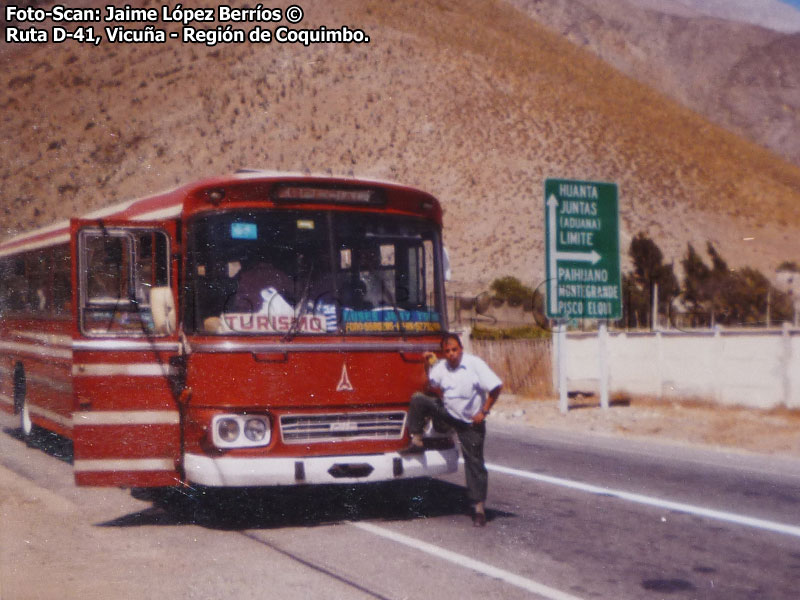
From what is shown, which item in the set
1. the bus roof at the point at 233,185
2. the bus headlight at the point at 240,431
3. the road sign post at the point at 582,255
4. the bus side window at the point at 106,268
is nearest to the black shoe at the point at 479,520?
the bus headlight at the point at 240,431

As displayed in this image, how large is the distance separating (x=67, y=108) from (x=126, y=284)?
8090cm

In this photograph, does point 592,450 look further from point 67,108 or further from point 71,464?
Result: point 67,108

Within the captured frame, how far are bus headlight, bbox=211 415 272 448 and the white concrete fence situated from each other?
1364 cm

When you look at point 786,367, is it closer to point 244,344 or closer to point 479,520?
point 479,520

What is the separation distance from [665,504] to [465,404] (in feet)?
8.76

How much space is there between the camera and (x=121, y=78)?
8862 centimetres

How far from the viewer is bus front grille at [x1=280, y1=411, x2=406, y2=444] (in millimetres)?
8898

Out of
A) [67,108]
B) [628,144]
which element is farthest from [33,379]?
[67,108]

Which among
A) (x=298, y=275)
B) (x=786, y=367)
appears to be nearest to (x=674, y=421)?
(x=786, y=367)

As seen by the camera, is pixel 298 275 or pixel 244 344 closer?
pixel 244 344

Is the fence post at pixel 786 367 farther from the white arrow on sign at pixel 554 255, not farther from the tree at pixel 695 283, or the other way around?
the tree at pixel 695 283

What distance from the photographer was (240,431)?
8734 mm

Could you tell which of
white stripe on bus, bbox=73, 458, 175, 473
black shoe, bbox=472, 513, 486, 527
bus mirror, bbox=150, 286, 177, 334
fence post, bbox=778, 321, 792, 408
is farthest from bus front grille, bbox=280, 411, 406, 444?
fence post, bbox=778, 321, 792, 408

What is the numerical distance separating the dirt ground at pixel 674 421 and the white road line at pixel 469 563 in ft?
27.4
